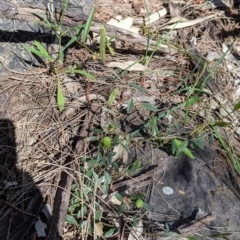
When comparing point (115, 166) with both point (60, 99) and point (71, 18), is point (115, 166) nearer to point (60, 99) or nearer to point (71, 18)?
point (60, 99)

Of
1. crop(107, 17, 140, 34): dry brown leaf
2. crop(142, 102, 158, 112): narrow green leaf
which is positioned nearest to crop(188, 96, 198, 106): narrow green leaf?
crop(142, 102, 158, 112): narrow green leaf

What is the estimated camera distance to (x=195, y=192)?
6.52ft

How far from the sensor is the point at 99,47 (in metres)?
2.39

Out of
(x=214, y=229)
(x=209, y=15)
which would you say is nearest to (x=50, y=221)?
(x=214, y=229)

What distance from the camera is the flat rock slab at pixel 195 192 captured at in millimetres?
1890

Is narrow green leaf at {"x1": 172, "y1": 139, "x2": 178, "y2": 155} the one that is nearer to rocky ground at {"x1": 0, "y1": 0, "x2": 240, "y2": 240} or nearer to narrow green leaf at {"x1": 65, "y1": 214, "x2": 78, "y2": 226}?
rocky ground at {"x1": 0, "y1": 0, "x2": 240, "y2": 240}

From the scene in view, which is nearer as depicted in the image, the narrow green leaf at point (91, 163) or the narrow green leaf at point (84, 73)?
the narrow green leaf at point (91, 163)

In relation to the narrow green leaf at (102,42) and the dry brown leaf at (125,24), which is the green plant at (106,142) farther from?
the dry brown leaf at (125,24)

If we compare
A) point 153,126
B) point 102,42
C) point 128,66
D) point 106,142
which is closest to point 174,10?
point 128,66

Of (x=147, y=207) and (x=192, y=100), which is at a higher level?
(x=192, y=100)

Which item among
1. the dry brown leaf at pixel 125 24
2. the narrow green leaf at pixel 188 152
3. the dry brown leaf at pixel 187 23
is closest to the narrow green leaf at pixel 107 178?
the narrow green leaf at pixel 188 152

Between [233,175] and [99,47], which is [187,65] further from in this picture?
[233,175]

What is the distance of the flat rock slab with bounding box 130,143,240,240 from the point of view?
74.4 inches

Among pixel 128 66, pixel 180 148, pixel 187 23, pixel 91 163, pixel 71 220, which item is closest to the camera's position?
pixel 71 220
